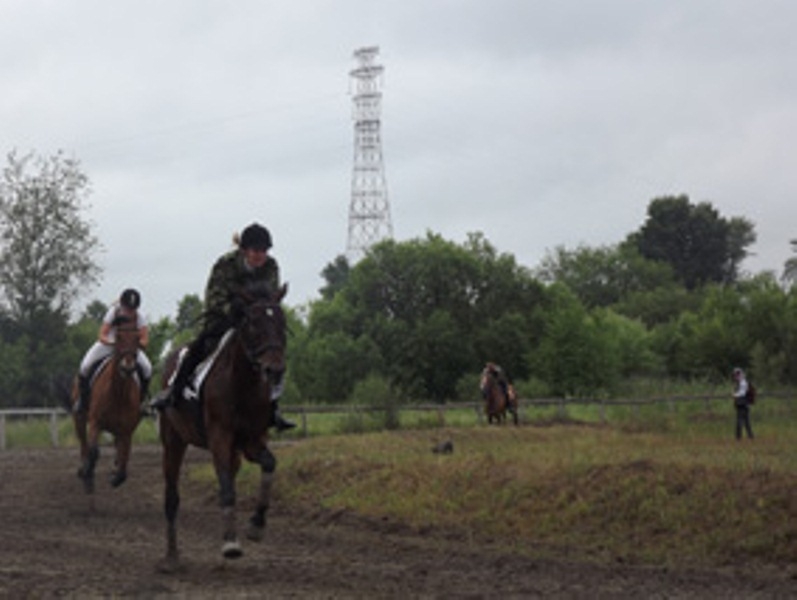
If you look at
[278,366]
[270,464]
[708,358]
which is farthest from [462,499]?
[708,358]

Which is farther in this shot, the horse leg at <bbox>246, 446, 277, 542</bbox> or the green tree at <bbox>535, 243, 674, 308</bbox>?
the green tree at <bbox>535, 243, 674, 308</bbox>

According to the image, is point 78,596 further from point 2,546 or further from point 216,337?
point 2,546

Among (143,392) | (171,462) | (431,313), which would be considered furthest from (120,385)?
(431,313)

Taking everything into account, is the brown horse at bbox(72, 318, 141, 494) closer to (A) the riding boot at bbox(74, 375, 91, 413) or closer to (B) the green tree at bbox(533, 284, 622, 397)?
(A) the riding boot at bbox(74, 375, 91, 413)

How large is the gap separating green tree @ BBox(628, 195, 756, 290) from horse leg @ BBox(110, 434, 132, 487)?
4201 inches

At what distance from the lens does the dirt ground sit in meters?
11.0

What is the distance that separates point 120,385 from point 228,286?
705 centimetres

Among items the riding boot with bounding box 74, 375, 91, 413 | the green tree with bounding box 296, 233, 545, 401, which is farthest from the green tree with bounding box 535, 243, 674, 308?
the riding boot with bounding box 74, 375, 91, 413

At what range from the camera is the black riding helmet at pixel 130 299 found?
18703 millimetres

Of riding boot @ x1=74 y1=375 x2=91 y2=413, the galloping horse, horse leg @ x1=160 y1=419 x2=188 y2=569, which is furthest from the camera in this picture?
riding boot @ x1=74 y1=375 x2=91 y2=413

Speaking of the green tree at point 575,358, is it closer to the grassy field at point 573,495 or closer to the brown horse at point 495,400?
the brown horse at point 495,400

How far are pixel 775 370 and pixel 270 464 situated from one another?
159 feet

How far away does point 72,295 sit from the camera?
54844mm

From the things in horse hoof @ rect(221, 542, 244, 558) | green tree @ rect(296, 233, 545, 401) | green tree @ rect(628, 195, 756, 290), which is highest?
green tree @ rect(628, 195, 756, 290)
